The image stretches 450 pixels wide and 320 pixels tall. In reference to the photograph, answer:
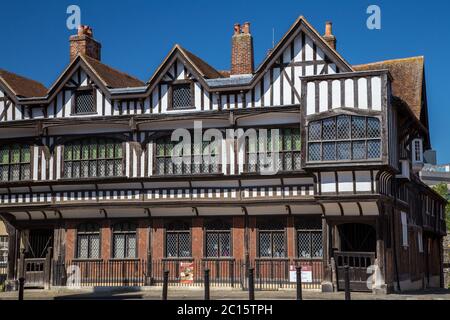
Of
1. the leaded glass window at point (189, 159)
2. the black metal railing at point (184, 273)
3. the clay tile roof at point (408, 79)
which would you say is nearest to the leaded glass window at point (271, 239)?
the black metal railing at point (184, 273)

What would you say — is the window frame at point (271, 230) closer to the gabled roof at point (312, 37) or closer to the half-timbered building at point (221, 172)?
the half-timbered building at point (221, 172)

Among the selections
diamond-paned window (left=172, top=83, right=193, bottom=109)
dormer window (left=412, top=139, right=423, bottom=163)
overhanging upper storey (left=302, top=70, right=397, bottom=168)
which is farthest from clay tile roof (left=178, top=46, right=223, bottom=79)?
dormer window (left=412, top=139, right=423, bottom=163)

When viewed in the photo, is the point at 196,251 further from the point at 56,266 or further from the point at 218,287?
the point at 56,266

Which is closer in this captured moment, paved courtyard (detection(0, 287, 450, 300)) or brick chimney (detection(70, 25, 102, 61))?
paved courtyard (detection(0, 287, 450, 300))

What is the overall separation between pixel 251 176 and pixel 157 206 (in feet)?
12.4

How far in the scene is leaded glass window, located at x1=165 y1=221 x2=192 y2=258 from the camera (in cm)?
2847

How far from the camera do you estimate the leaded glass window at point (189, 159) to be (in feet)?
91.8

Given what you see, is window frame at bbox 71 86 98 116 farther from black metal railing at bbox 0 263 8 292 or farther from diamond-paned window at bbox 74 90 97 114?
black metal railing at bbox 0 263 8 292

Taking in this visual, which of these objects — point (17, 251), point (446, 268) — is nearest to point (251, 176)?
point (17, 251)

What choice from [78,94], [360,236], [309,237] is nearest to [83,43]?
[78,94]

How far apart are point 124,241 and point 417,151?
1210 centimetres

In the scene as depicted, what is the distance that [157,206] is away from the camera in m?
28.2

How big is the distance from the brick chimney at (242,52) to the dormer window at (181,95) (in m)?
2.00

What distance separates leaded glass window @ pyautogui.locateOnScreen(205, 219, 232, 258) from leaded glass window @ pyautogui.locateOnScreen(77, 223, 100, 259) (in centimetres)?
448
